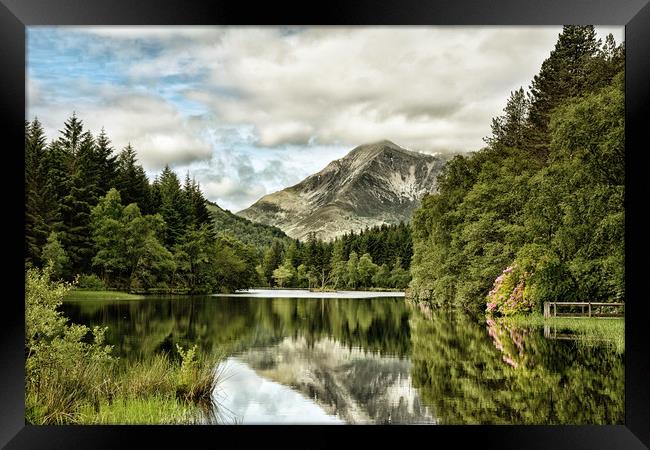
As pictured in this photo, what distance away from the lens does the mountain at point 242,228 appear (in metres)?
25.5

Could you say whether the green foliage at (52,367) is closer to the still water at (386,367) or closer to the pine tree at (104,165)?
the still water at (386,367)

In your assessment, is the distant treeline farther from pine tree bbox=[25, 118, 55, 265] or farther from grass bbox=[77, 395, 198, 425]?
grass bbox=[77, 395, 198, 425]

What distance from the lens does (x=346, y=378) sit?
9875 mm

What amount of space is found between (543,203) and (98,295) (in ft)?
39.3

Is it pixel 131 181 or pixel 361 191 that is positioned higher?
pixel 361 191

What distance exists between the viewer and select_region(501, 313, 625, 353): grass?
387 inches

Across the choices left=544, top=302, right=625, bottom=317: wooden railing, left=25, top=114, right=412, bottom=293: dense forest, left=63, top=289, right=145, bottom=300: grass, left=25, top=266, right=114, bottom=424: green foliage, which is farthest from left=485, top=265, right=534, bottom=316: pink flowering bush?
left=63, top=289, right=145, bottom=300: grass

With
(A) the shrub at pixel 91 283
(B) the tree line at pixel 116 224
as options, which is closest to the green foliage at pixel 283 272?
(B) the tree line at pixel 116 224

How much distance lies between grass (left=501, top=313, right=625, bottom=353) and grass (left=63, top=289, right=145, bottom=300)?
11080 millimetres

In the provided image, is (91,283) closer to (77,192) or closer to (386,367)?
(77,192)

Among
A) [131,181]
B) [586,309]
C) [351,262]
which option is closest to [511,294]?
[586,309]

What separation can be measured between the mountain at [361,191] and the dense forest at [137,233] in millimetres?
1460

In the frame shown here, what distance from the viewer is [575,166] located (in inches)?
394

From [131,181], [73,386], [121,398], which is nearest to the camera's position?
[73,386]
